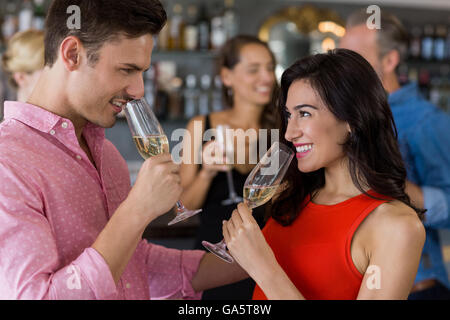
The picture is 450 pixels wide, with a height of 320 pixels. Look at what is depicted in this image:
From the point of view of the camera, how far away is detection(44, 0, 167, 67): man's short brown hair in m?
1.19

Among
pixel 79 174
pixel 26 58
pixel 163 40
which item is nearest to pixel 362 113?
pixel 79 174

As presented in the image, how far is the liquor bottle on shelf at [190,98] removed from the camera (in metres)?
4.56

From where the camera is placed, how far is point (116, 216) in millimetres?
1045

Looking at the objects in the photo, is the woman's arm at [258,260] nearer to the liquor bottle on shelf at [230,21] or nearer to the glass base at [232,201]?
the glass base at [232,201]

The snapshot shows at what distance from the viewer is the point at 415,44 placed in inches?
202

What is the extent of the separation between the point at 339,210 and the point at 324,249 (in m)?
0.13

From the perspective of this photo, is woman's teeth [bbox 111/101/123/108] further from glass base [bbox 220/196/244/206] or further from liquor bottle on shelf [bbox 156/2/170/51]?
liquor bottle on shelf [bbox 156/2/170/51]

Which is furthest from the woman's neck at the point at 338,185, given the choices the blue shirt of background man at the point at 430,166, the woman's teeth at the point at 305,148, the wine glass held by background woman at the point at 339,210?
the blue shirt of background man at the point at 430,166

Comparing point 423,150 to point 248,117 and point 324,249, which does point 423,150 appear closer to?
point 248,117

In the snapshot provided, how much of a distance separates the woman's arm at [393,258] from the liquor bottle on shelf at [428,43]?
4458 mm

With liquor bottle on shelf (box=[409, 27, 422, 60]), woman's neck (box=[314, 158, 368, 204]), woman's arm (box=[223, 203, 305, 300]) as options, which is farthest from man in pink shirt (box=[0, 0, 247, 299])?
liquor bottle on shelf (box=[409, 27, 422, 60])

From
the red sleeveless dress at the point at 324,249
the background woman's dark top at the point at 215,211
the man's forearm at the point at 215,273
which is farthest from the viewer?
the background woman's dark top at the point at 215,211
